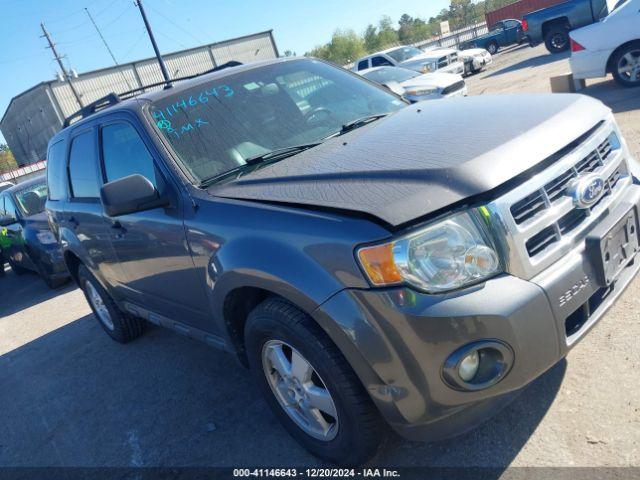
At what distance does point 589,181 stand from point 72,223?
3.97 metres

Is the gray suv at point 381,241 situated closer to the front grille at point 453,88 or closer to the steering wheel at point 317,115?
the steering wheel at point 317,115

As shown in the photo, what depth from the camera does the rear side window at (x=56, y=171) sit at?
14.9 feet

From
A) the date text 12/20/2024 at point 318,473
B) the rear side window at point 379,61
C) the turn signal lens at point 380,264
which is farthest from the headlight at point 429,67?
the turn signal lens at point 380,264

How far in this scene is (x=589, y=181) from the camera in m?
2.06

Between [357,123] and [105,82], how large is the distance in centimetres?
4403

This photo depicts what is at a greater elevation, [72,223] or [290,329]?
[72,223]

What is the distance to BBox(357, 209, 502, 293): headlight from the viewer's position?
1.80 meters

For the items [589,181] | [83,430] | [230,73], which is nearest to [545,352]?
[589,181]

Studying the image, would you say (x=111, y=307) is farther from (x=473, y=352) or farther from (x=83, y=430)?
(x=473, y=352)

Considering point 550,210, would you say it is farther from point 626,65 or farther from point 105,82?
point 105,82

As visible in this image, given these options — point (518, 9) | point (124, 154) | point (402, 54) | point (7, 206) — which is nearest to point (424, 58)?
point (402, 54)

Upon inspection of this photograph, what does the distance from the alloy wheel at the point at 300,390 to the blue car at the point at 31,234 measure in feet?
20.3

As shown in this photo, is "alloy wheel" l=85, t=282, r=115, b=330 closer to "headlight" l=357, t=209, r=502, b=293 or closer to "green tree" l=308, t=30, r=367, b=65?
"headlight" l=357, t=209, r=502, b=293

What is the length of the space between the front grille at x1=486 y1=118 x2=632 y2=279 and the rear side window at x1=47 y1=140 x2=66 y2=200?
3987mm
